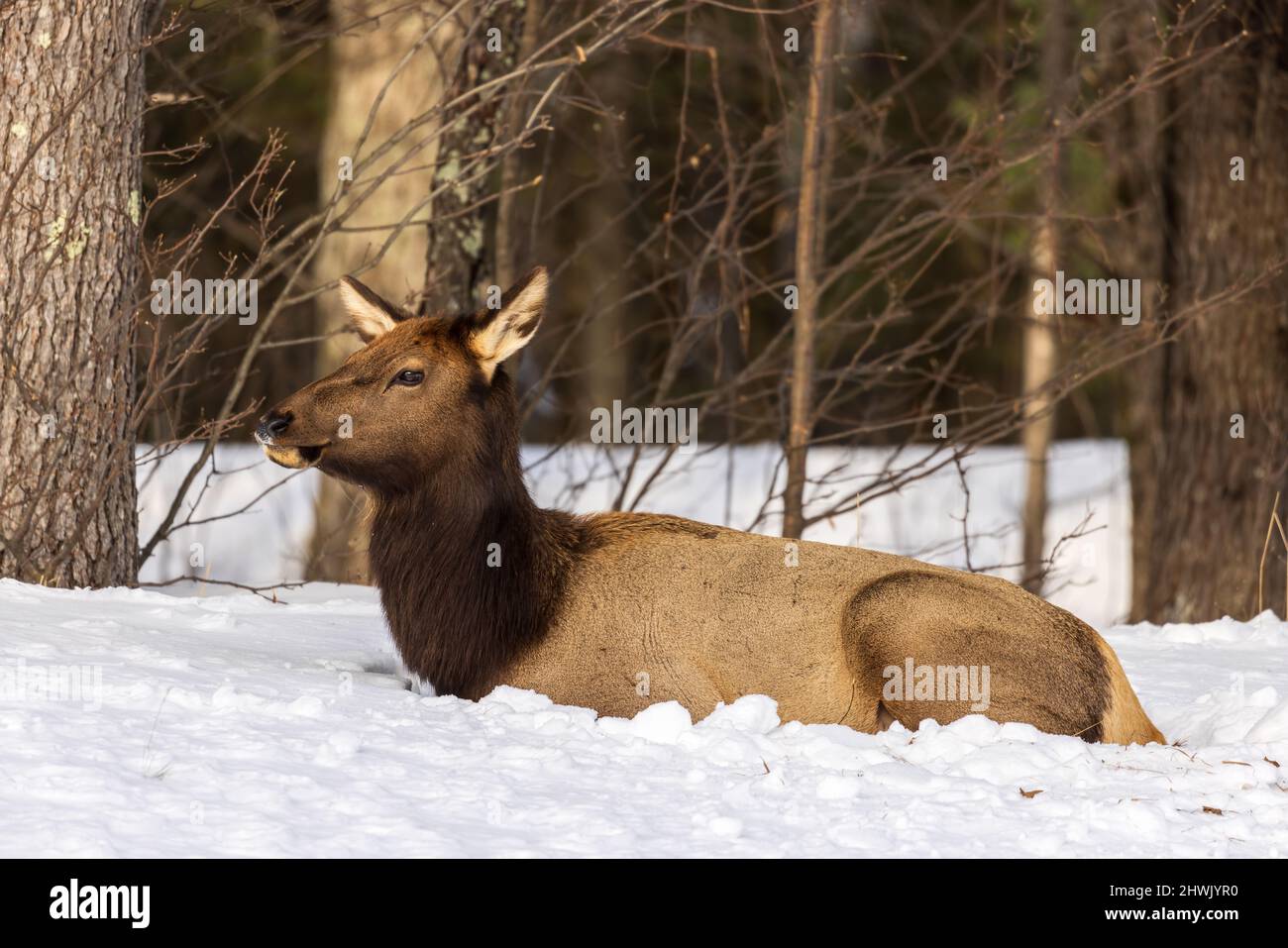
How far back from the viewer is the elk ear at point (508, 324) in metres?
6.46

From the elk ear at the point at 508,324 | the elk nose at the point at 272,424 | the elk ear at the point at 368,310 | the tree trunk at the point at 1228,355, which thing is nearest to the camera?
the elk nose at the point at 272,424

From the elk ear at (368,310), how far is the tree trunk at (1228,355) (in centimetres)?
712

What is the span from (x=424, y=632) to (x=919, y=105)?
62.2 ft

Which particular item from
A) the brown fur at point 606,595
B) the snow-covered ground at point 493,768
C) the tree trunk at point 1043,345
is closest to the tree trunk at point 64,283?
the snow-covered ground at point 493,768

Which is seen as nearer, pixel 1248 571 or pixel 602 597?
pixel 602 597

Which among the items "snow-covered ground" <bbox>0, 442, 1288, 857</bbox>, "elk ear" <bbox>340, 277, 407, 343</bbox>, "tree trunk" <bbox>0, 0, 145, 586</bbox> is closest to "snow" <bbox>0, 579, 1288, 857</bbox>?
"snow-covered ground" <bbox>0, 442, 1288, 857</bbox>

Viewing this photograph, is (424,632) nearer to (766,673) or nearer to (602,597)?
(602,597)

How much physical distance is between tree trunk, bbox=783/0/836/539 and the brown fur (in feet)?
9.91

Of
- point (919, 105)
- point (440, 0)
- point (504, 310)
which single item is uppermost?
point (919, 105)

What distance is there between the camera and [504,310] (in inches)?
254

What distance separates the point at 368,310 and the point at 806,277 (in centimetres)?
348

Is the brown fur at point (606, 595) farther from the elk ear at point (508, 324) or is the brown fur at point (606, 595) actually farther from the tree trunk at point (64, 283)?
the tree trunk at point (64, 283)

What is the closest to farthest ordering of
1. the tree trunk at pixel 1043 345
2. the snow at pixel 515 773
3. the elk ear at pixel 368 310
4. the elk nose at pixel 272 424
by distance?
the snow at pixel 515 773 → the elk nose at pixel 272 424 → the elk ear at pixel 368 310 → the tree trunk at pixel 1043 345

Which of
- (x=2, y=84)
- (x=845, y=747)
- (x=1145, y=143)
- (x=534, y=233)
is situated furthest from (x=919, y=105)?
(x=845, y=747)
